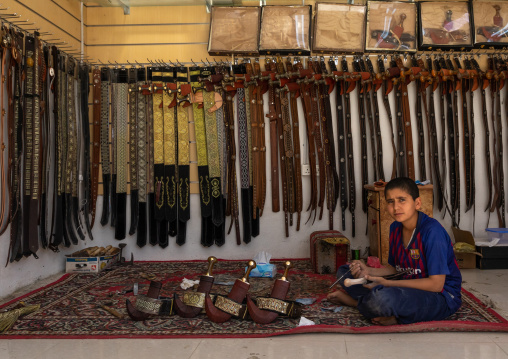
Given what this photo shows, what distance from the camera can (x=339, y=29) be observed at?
508cm

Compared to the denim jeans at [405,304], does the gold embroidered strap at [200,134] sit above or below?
above

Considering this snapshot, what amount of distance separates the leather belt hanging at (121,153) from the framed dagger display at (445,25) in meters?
3.30

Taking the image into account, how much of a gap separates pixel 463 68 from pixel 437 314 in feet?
10.8

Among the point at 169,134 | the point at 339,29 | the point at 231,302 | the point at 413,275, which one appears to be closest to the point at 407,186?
the point at 413,275

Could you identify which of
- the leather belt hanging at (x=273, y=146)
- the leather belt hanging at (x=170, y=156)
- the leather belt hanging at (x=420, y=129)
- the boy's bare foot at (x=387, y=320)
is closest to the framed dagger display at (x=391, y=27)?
the leather belt hanging at (x=420, y=129)

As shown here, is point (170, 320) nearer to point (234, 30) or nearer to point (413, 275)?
point (413, 275)

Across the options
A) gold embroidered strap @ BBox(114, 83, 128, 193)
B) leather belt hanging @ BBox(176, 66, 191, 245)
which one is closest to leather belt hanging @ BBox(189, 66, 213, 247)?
leather belt hanging @ BBox(176, 66, 191, 245)

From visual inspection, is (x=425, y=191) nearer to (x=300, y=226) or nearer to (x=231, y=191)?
(x=300, y=226)

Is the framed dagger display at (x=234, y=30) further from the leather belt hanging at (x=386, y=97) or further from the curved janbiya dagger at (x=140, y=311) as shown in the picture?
the curved janbiya dagger at (x=140, y=311)

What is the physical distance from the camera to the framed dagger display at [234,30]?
16.7ft

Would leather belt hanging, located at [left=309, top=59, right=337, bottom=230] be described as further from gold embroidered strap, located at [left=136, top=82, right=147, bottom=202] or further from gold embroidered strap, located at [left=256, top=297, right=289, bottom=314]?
gold embroidered strap, located at [left=256, top=297, right=289, bottom=314]

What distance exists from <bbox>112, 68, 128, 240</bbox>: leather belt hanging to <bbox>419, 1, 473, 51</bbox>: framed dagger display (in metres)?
3.30

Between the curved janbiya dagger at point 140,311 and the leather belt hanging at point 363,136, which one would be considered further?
the leather belt hanging at point 363,136

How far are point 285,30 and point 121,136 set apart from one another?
2.14 metres
